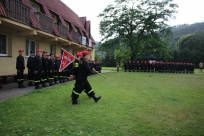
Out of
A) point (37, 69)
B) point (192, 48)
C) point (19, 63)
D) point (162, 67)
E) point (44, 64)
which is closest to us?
point (37, 69)

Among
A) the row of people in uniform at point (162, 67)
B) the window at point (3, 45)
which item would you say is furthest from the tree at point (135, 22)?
the window at point (3, 45)

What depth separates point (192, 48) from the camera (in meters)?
59.6

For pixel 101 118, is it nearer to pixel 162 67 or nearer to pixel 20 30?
pixel 20 30

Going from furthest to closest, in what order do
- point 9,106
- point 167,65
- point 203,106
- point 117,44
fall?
point 117,44, point 167,65, point 203,106, point 9,106

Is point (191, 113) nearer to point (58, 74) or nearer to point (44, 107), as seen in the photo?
point (44, 107)

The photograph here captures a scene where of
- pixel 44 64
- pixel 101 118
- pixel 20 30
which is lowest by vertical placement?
pixel 101 118

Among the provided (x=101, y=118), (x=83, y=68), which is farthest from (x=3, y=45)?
(x=101, y=118)

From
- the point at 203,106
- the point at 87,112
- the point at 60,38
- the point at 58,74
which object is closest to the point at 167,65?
the point at 60,38

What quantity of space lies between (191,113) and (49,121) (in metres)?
4.07

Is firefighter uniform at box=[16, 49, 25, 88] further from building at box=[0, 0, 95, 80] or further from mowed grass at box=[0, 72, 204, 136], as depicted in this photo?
mowed grass at box=[0, 72, 204, 136]

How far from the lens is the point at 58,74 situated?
1209 centimetres

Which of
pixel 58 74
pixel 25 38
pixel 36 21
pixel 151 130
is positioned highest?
pixel 36 21

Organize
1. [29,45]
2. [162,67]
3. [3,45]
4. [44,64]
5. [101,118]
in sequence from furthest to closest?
[162,67] → [29,45] → [3,45] → [44,64] → [101,118]

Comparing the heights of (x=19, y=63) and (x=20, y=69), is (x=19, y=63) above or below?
above
